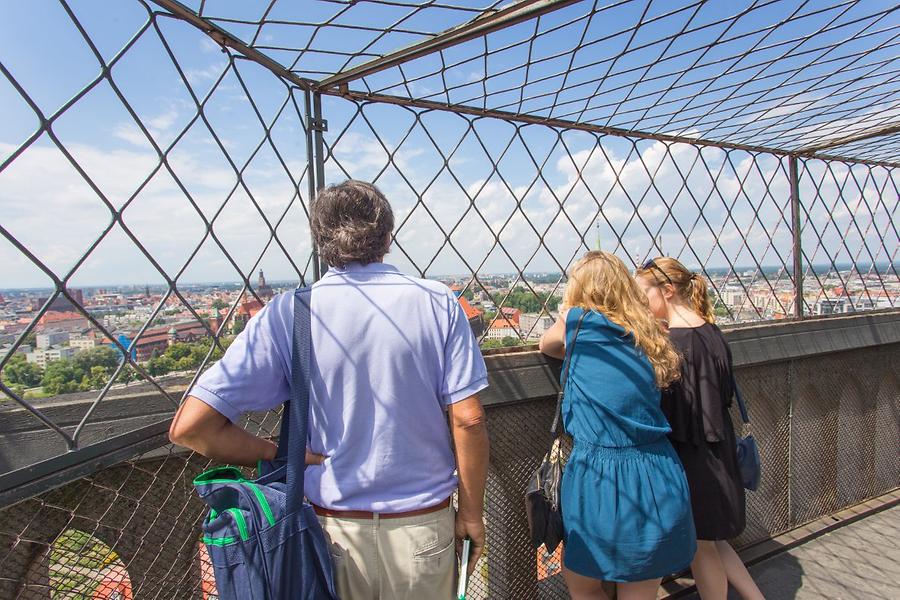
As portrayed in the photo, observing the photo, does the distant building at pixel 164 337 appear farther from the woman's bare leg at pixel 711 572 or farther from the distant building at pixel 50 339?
the woman's bare leg at pixel 711 572

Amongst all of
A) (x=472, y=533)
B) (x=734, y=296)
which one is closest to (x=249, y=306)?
(x=472, y=533)

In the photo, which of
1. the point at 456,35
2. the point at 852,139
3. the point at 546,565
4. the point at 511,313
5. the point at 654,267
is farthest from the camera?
the point at 852,139

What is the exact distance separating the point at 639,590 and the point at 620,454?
508mm

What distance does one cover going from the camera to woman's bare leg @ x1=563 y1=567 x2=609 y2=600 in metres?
1.77

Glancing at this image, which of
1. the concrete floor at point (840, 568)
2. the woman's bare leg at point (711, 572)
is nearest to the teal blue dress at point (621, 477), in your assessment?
the woman's bare leg at point (711, 572)

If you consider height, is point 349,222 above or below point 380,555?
above

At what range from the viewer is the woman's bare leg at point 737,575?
2020 millimetres

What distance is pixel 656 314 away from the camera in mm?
2127

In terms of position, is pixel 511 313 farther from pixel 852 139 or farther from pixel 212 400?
pixel 852 139

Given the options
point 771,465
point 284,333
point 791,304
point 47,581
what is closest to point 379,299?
point 284,333

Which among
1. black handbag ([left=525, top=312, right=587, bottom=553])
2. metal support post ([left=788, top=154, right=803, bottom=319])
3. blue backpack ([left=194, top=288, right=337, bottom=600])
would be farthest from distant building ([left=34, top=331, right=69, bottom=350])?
metal support post ([left=788, top=154, right=803, bottom=319])

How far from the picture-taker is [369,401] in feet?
3.94

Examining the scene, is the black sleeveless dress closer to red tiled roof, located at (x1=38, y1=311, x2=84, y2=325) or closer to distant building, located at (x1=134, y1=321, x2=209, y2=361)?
distant building, located at (x1=134, y1=321, x2=209, y2=361)

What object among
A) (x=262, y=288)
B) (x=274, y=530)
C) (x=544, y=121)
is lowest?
(x=274, y=530)
